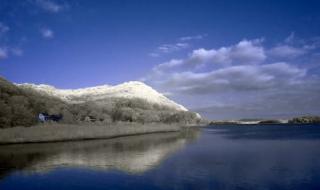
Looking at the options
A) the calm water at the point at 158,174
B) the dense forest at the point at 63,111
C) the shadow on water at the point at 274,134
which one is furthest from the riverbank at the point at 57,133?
the shadow on water at the point at 274,134

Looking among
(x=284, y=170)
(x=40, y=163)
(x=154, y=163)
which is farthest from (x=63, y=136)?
(x=284, y=170)

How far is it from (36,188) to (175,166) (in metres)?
10.9

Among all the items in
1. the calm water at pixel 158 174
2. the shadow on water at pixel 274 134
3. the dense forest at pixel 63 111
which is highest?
the dense forest at pixel 63 111

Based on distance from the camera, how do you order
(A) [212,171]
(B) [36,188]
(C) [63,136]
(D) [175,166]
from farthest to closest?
1. (C) [63,136]
2. (D) [175,166]
3. (A) [212,171]
4. (B) [36,188]

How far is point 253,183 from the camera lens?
20062mm

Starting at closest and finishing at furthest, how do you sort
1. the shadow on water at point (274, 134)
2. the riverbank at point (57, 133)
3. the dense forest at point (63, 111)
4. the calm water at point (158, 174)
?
1. the calm water at point (158, 174)
2. the riverbank at point (57, 133)
3. the dense forest at point (63, 111)
4. the shadow on water at point (274, 134)

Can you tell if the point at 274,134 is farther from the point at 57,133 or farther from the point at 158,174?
the point at 158,174

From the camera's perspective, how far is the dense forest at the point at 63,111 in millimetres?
58656

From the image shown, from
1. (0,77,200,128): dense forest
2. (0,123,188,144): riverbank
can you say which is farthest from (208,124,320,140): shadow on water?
(0,77,200,128): dense forest

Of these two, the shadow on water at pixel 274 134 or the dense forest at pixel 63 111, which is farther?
the shadow on water at pixel 274 134

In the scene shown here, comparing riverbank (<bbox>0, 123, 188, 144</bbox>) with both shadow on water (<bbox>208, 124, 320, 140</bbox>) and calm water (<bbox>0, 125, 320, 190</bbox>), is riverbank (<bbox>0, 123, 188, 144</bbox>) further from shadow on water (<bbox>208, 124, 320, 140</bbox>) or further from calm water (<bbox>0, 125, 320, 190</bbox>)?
shadow on water (<bbox>208, 124, 320, 140</bbox>)

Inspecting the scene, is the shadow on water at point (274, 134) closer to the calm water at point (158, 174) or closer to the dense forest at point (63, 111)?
the dense forest at point (63, 111)

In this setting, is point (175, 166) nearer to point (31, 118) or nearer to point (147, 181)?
point (147, 181)

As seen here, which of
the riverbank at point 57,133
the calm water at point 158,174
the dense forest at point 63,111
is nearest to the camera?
the calm water at point 158,174
